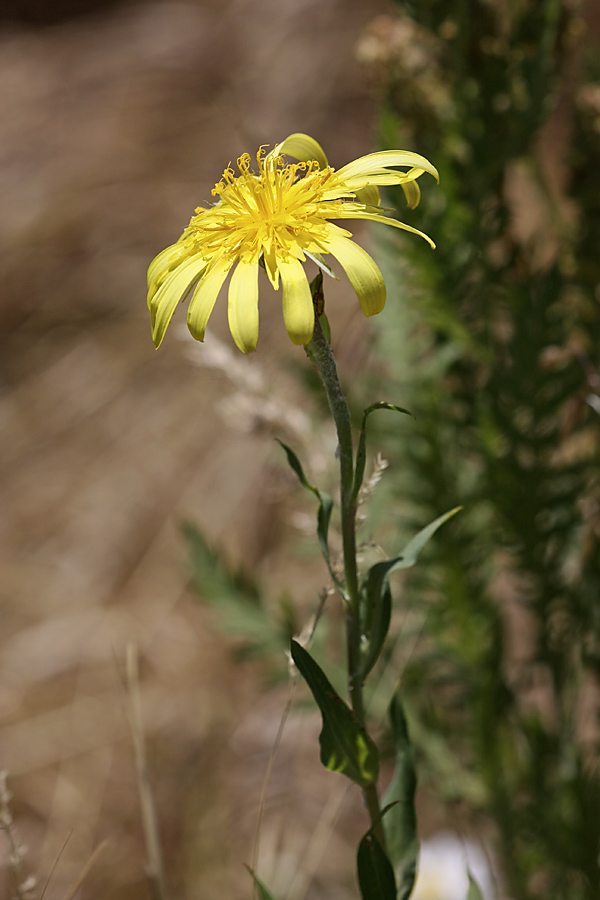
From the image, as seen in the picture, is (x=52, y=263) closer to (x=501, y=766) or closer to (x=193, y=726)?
(x=193, y=726)

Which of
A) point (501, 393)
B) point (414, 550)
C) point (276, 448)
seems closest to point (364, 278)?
point (414, 550)

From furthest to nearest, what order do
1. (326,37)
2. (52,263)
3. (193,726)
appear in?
(326,37) → (52,263) → (193,726)

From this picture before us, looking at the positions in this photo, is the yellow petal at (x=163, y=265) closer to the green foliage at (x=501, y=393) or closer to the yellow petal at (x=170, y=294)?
the yellow petal at (x=170, y=294)

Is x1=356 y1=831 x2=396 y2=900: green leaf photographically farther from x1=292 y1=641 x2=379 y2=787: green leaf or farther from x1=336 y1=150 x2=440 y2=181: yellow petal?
x1=336 y1=150 x2=440 y2=181: yellow petal

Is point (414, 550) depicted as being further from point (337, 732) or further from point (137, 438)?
point (137, 438)

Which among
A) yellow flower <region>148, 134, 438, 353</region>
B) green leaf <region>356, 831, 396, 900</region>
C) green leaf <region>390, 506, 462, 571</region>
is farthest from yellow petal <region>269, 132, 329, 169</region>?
green leaf <region>356, 831, 396, 900</region>

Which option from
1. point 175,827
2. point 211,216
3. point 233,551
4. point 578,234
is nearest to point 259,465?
point 233,551
